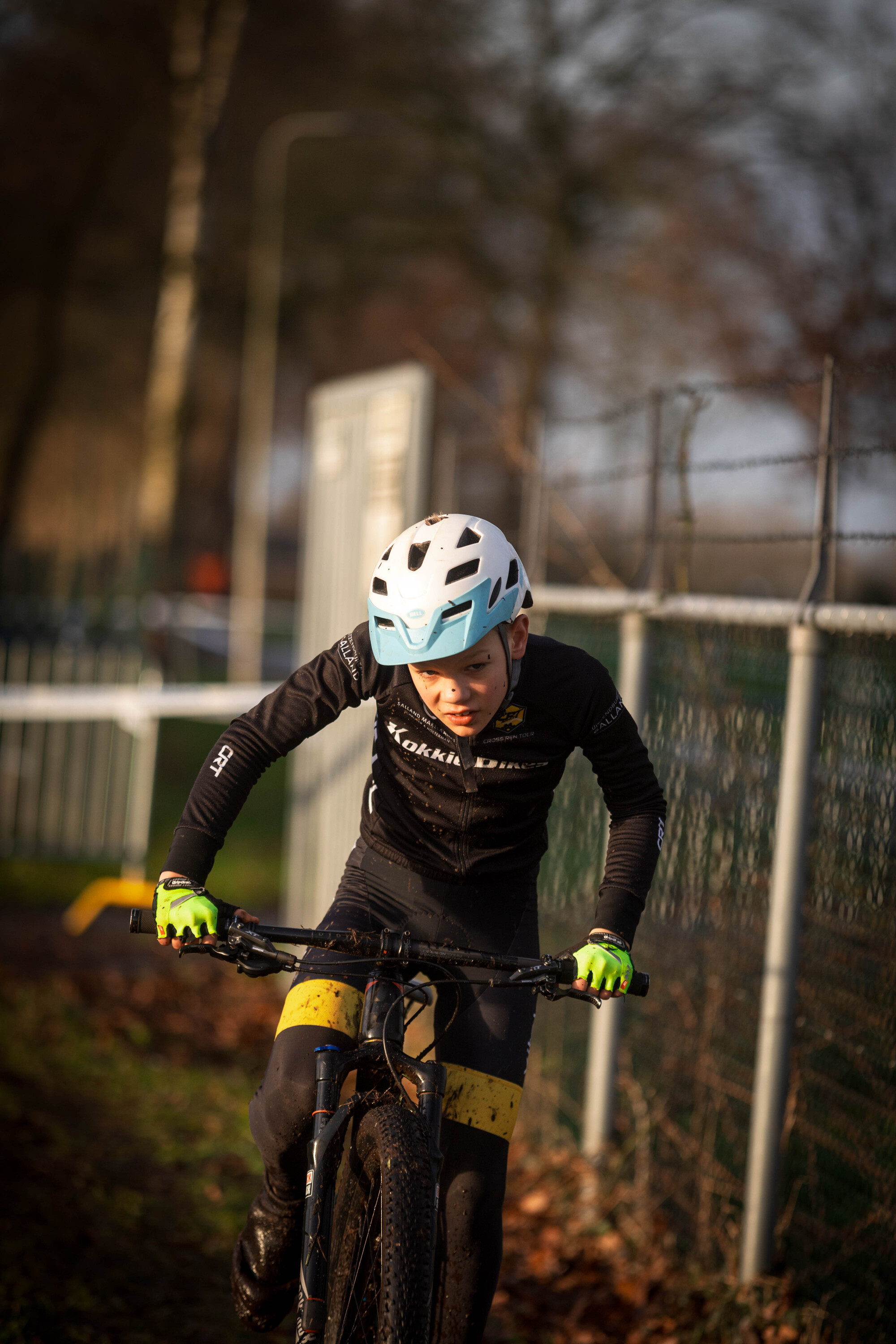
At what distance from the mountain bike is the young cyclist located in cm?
9

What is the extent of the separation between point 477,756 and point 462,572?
0.51m

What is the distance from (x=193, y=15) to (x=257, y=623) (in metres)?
11.9

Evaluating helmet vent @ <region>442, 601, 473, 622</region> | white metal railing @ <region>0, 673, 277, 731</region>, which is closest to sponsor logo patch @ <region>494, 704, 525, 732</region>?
helmet vent @ <region>442, 601, 473, 622</region>

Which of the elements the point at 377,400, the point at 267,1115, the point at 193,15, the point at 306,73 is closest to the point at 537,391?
the point at 306,73

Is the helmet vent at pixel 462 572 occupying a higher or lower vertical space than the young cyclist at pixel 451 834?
higher

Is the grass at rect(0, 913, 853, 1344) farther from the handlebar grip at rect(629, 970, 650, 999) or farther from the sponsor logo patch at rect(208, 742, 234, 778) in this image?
the sponsor logo patch at rect(208, 742, 234, 778)

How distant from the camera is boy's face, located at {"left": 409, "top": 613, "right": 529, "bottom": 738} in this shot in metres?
3.24

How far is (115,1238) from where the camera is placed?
4832 millimetres

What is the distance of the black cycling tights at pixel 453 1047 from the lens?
322 cm

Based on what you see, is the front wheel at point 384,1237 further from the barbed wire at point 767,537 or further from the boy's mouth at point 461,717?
the barbed wire at point 767,537

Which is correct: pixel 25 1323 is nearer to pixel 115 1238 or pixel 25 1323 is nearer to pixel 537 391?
pixel 115 1238

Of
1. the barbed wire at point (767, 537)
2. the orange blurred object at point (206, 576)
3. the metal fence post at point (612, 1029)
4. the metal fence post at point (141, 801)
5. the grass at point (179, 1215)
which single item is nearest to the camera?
the barbed wire at point (767, 537)

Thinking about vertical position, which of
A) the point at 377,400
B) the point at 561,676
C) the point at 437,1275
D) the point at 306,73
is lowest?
the point at 437,1275

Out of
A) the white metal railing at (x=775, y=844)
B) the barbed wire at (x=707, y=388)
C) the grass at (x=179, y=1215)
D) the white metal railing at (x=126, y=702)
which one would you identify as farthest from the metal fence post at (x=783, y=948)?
the white metal railing at (x=126, y=702)
